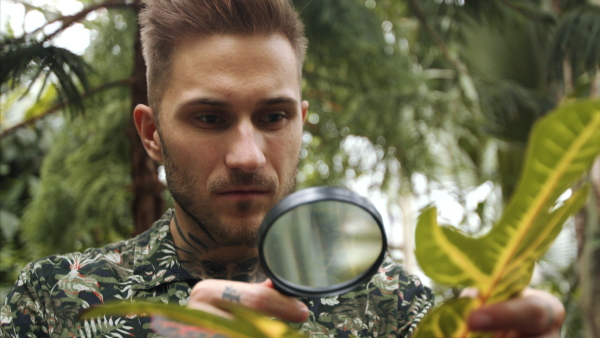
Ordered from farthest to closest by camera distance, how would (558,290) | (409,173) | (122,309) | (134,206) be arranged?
(558,290) → (409,173) → (134,206) → (122,309)

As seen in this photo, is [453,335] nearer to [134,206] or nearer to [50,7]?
[134,206]

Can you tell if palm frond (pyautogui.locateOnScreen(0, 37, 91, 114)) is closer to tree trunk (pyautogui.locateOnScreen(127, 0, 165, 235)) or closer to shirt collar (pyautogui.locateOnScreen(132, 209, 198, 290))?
tree trunk (pyautogui.locateOnScreen(127, 0, 165, 235))

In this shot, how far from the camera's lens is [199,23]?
1.01 m

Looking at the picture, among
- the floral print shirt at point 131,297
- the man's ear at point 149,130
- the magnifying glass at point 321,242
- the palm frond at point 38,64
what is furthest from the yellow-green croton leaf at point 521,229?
the palm frond at point 38,64

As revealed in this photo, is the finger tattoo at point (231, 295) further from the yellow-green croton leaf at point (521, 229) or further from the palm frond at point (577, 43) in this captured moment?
the palm frond at point (577, 43)

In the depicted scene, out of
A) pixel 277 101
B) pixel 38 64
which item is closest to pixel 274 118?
pixel 277 101

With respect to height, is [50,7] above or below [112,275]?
above

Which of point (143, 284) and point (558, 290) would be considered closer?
point (143, 284)

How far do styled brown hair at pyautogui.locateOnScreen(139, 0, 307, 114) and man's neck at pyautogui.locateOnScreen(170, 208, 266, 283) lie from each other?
28 cm

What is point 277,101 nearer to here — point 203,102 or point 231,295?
point 203,102

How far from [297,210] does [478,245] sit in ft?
0.63

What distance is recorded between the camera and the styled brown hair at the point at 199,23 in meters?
1.00

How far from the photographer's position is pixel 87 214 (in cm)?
193

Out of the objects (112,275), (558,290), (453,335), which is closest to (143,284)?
(112,275)
